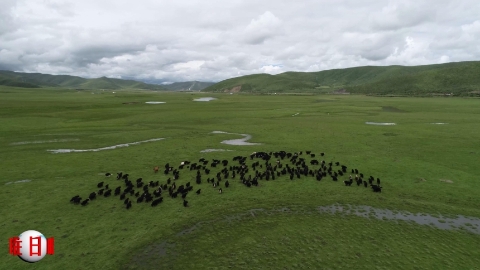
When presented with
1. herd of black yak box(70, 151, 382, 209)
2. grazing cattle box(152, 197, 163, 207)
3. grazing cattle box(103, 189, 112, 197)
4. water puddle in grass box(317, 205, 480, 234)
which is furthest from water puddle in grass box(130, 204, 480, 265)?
grazing cattle box(103, 189, 112, 197)

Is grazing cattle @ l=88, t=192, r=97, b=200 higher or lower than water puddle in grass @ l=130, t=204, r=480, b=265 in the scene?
higher

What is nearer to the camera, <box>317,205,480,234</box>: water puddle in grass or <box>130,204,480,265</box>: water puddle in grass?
<box>130,204,480,265</box>: water puddle in grass

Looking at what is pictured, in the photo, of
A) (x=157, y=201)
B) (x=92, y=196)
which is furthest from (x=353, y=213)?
(x=92, y=196)

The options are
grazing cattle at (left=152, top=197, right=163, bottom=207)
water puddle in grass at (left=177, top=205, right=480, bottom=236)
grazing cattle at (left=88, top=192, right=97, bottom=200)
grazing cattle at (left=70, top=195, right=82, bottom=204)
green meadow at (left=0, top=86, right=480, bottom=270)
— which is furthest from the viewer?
grazing cattle at (left=88, top=192, right=97, bottom=200)

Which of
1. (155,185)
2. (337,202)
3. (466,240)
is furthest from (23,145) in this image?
(466,240)

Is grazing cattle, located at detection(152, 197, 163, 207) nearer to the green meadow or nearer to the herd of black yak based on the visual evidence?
the herd of black yak

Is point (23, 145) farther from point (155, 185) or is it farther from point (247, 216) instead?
point (247, 216)

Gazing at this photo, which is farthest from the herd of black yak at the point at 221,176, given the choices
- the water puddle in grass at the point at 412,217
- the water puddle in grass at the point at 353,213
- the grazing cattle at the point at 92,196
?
the water puddle in grass at the point at 412,217

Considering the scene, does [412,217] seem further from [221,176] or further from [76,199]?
[76,199]
